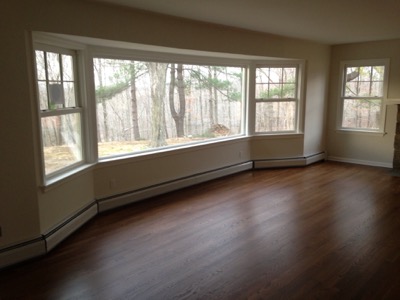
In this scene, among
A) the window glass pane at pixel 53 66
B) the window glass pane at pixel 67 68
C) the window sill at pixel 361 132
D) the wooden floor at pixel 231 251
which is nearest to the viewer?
the wooden floor at pixel 231 251

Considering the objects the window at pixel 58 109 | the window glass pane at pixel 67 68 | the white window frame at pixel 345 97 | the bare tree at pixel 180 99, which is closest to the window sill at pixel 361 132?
the white window frame at pixel 345 97

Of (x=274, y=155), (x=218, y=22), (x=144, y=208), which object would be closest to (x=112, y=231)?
(x=144, y=208)

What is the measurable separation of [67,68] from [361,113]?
535cm

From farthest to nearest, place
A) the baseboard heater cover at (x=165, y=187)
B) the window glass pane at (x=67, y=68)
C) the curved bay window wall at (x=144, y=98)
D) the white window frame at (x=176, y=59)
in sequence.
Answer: the baseboard heater cover at (x=165, y=187) < the white window frame at (x=176, y=59) < the window glass pane at (x=67, y=68) < the curved bay window wall at (x=144, y=98)

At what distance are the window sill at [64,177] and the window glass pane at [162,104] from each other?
1.41ft

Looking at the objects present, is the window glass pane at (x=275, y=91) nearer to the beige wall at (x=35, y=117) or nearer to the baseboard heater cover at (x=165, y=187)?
the beige wall at (x=35, y=117)

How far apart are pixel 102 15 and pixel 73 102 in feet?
3.18

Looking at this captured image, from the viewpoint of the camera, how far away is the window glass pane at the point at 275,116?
19.8 feet

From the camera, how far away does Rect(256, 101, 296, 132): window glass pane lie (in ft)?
19.8

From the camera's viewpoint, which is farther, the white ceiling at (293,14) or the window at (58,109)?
the white ceiling at (293,14)

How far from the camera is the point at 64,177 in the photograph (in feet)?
10.8

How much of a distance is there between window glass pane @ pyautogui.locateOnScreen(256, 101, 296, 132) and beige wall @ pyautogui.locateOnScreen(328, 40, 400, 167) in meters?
1.04

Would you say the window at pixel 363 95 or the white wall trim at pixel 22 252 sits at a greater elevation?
the window at pixel 363 95

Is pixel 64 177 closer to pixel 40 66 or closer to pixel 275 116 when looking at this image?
pixel 40 66
